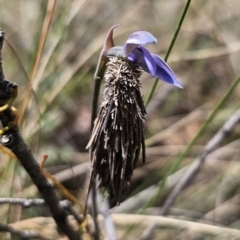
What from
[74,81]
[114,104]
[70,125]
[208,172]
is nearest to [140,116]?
[114,104]

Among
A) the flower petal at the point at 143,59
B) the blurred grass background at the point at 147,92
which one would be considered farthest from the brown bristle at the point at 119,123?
the blurred grass background at the point at 147,92

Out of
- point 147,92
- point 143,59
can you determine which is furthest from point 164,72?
point 147,92

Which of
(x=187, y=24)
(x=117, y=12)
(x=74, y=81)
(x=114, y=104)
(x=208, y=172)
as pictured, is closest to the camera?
(x=114, y=104)

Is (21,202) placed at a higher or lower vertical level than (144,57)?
lower

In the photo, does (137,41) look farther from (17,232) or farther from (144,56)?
(17,232)

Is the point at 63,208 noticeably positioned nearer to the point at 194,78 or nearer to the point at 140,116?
the point at 140,116

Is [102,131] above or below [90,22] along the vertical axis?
below

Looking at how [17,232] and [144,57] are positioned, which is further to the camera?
[17,232]
